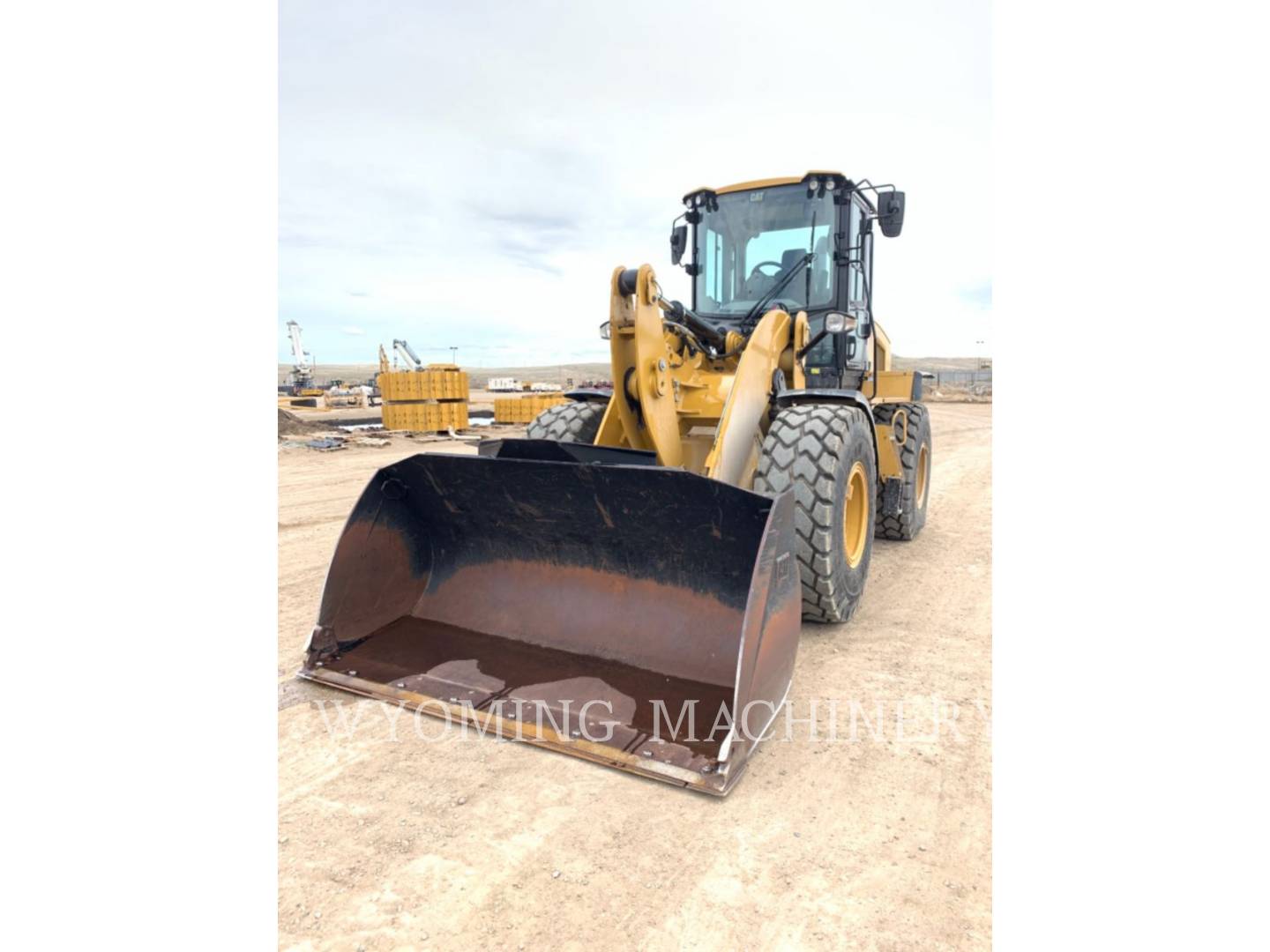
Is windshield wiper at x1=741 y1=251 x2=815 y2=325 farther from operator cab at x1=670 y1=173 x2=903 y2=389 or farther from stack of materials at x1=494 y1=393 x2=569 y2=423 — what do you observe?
stack of materials at x1=494 y1=393 x2=569 y2=423

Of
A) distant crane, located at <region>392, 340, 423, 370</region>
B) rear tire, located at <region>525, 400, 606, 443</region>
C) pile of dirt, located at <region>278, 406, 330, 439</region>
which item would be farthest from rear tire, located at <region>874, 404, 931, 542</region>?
distant crane, located at <region>392, 340, 423, 370</region>

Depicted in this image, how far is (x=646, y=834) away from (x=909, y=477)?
4806 mm

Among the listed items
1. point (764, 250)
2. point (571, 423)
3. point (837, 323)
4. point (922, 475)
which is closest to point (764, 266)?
point (764, 250)

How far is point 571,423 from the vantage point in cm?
504

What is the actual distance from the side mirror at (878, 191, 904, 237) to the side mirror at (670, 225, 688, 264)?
4.65 feet

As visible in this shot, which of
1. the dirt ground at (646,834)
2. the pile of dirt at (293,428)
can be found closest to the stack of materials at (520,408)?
the pile of dirt at (293,428)

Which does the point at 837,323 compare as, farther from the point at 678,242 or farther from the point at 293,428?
the point at 293,428

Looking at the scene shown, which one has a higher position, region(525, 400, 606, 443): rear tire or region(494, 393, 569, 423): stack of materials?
region(494, 393, 569, 423): stack of materials

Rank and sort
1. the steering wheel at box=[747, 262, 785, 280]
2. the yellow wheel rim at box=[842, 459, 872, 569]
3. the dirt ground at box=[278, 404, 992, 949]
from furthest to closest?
the steering wheel at box=[747, 262, 785, 280] → the yellow wheel rim at box=[842, 459, 872, 569] → the dirt ground at box=[278, 404, 992, 949]

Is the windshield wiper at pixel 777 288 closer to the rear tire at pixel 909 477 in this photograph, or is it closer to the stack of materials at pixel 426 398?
the rear tire at pixel 909 477

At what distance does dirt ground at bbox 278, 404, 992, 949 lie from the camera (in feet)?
6.48

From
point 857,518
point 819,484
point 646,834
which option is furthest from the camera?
point 857,518

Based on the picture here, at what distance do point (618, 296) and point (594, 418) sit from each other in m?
1.58

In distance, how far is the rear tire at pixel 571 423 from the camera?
16.4ft
